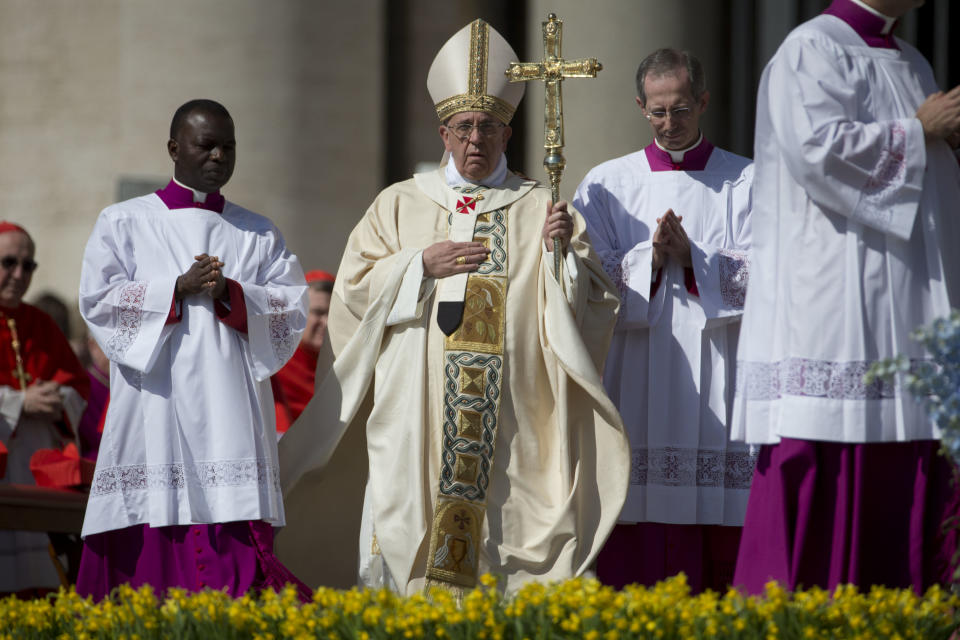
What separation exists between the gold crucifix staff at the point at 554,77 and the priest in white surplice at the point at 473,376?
0.15 m

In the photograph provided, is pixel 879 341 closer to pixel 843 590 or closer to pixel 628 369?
→ pixel 843 590

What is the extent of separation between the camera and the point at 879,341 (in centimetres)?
550

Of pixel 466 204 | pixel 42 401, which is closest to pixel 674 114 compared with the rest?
pixel 466 204

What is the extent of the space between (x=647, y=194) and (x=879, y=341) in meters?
2.02

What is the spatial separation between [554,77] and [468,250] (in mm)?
838

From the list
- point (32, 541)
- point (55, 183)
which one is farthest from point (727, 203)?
point (55, 183)

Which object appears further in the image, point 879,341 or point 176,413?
point 176,413

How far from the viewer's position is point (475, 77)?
273 inches

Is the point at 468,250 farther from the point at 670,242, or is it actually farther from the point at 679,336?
the point at 679,336

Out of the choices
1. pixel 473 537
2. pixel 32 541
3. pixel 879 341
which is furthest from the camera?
pixel 32 541

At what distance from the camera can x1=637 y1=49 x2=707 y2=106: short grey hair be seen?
7.11 m

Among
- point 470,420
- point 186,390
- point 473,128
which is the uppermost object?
point 473,128

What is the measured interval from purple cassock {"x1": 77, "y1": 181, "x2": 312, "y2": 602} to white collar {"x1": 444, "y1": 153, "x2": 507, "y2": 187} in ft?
4.60

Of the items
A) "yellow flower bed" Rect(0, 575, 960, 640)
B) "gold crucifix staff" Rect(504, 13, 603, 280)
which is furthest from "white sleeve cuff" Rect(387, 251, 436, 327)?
"yellow flower bed" Rect(0, 575, 960, 640)
